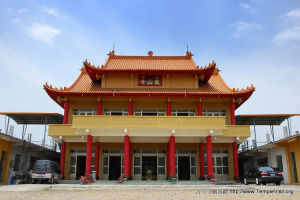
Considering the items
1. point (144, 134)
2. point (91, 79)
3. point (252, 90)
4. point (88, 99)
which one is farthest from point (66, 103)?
point (252, 90)

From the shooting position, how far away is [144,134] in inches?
749

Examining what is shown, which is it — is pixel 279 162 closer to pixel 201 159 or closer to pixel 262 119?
pixel 262 119

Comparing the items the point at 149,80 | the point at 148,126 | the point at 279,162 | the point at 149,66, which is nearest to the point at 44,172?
the point at 148,126

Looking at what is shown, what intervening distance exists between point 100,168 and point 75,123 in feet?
14.9

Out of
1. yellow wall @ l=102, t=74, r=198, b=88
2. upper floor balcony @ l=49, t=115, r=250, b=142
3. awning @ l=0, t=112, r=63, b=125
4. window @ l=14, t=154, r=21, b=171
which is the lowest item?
window @ l=14, t=154, r=21, b=171

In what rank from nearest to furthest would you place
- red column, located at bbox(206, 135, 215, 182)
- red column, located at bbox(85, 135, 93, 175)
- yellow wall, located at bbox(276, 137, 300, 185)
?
red column, located at bbox(206, 135, 215, 182) → red column, located at bbox(85, 135, 93, 175) → yellow wall, located at bbox(276, 137, 300, 185)

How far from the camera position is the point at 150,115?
2206 centimetres

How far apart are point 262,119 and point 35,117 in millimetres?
20217

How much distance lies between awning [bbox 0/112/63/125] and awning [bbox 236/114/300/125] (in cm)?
1624

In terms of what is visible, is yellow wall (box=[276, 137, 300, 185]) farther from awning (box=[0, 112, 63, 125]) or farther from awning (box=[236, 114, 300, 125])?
awning (box=[0, 112, 63, 125])

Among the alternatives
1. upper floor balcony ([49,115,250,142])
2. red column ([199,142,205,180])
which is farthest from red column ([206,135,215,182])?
red column ([199,142,205,180])

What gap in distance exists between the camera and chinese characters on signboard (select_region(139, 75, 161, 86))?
23016 mm

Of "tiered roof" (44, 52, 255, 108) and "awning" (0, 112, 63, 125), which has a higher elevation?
"tiered roof" (44, 52, 255, 108)

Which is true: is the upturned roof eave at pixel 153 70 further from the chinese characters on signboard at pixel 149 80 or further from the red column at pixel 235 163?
the red column at pixel 235 163
